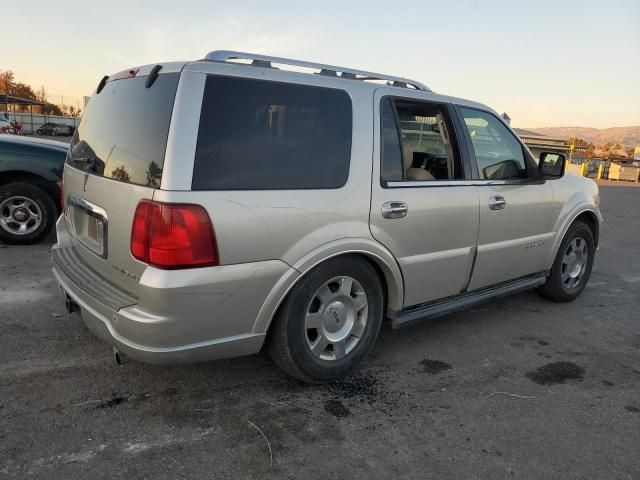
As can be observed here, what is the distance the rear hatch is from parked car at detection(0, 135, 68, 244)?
314 centimetres

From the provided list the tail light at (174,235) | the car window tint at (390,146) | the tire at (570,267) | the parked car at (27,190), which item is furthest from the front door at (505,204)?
the parked car at (27,190)

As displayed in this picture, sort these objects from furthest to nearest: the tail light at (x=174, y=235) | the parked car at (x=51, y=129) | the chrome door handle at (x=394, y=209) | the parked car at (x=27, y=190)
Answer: the parked car at (x=51, y=129), the parked car at (x=27, y=190), the chrome door handle at (x=394, y=209), the tail light at (x=174, y=235)

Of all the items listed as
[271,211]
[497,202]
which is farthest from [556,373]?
[271,211]

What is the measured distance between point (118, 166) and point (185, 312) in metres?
0.89

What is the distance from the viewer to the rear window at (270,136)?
245 centimetres

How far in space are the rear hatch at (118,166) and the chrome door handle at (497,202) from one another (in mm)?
2451

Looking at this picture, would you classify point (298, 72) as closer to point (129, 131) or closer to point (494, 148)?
point (129, 131)

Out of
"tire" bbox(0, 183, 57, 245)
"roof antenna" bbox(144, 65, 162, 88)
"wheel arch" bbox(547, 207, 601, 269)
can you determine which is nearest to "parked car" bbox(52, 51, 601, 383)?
"roof antenna" bbox(144, 65, 162, 88)

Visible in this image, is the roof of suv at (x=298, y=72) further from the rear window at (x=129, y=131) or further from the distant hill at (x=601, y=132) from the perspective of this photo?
the distant hill at (x=601, y=132)

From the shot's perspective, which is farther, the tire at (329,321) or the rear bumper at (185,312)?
the tire at (329,321)

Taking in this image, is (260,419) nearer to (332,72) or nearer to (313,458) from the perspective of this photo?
(313,458)

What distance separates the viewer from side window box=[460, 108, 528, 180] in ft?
12.5

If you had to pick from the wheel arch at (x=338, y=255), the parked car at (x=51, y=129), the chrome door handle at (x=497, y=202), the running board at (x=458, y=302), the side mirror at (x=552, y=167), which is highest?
the parked car at (x=51, y=129)

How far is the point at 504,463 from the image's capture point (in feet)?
8.00
